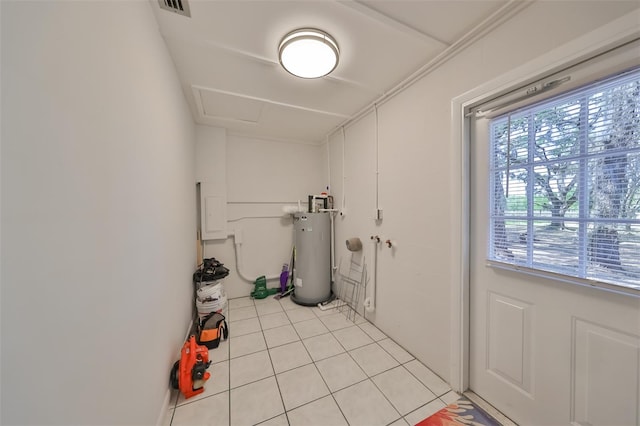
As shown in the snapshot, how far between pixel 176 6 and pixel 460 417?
312 cm

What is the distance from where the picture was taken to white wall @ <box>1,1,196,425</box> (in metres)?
0.49

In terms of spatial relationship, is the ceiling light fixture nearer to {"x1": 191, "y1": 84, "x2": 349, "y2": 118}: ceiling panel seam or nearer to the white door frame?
{"x1": 191, "y1": 84, "x2": 349, "y2": 118}: ceiling panel seam

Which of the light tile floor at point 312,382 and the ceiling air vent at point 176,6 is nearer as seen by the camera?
the ceiling air vent at point 176,6

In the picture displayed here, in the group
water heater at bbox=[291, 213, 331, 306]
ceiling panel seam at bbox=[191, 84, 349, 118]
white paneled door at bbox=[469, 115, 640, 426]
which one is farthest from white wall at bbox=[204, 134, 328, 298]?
white paneled door at bbox=[469, 115, 640, 426]

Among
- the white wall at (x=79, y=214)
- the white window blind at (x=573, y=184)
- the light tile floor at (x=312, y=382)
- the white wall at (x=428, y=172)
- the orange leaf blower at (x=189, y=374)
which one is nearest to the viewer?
the white wall at (x=79, y=214)

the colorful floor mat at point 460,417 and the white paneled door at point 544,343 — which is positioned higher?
the white paneled door at point 544,343

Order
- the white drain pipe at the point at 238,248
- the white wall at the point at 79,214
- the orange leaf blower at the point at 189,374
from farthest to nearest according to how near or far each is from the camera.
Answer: the white drain pipe at the point at 238,248
the orange leaf blower at the point at 189,374
the white wall at the point at 79,214

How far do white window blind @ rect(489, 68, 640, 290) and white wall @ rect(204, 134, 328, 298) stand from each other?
260 cm

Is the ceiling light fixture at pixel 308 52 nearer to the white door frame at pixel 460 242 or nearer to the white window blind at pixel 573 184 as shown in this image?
the white door frame at pixel 460 242

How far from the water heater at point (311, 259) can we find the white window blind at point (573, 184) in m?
2.01

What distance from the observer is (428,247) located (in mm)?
1836

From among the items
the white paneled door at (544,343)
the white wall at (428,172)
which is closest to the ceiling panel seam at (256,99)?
the white wall at (428,172)

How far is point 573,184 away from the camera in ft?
3.79

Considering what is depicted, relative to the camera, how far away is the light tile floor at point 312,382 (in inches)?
56.2
